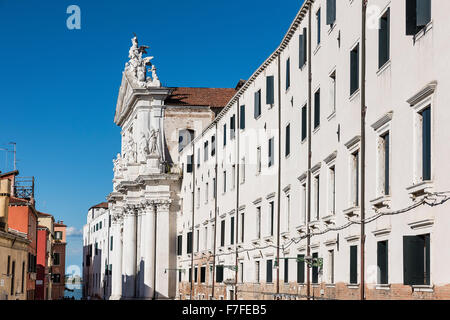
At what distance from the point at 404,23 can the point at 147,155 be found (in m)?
47.6

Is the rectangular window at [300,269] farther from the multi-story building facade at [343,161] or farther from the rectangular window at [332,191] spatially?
the rectangular window at [332,191]

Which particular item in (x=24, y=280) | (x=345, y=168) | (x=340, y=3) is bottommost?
(x=24, y=280)

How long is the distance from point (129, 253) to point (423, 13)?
2078 inches

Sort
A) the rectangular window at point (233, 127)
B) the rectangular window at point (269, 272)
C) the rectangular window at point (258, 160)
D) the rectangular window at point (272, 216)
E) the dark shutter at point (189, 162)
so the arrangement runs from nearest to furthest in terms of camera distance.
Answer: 1. the rectangular window at point (269, 272)
2. the rectangular window at point (272, 216)
3. the rectangular window at point (258, 160)
4. the rectangular window at point (233, 127)
5. the dark shutter at point (189, 162)

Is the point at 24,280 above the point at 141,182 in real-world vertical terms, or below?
below

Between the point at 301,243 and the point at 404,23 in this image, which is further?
the point at 301,243

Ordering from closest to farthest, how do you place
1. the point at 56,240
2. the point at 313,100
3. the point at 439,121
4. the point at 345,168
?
the point at 439,121, the point at 345,168, the point at 313,100, the point at 56,240

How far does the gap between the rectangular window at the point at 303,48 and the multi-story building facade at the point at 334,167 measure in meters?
0.04

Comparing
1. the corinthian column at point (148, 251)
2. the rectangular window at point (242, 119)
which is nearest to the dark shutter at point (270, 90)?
the rectangular window at point (242, 119)

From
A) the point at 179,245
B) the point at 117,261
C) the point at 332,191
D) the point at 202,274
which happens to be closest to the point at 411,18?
the point at 332,191

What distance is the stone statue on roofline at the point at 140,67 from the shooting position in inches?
2694

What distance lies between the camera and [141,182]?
6650 centimetres

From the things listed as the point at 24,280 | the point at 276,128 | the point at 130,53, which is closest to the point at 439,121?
the point at 276,128

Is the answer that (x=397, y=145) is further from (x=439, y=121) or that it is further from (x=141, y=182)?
(x=141, y=182)
